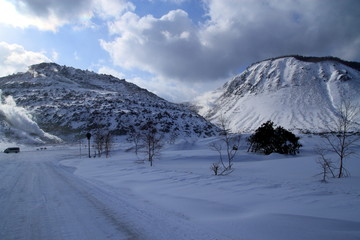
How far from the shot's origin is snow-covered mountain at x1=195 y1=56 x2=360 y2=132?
301ft

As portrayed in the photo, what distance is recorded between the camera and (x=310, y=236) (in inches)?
177

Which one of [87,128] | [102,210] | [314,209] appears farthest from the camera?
[87,128]

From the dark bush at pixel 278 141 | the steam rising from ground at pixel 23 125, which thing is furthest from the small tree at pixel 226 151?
the steam rising from ground at pixel 23 125

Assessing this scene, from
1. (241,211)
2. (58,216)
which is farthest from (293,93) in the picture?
(58,216)

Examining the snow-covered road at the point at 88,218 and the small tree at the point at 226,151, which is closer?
the snow-covered road at the point at 88,218

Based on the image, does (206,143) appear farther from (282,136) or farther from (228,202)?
(228,202)

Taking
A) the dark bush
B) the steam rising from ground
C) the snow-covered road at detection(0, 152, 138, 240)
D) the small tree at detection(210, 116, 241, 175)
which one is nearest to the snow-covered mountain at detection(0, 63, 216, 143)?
the steam rising from ground

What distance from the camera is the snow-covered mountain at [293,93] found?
91625 millimetres

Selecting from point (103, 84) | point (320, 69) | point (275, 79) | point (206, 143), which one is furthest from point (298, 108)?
point (103, 84)

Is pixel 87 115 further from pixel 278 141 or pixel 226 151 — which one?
pixel 278 141

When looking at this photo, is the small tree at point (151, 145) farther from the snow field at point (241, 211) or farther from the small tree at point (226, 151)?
the snow field at point (241, 211)

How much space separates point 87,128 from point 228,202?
70070 millimetres

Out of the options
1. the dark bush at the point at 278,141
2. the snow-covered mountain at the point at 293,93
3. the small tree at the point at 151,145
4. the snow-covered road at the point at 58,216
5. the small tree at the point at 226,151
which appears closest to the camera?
the snow-covered road at the point at 58,216

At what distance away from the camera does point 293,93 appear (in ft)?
370
